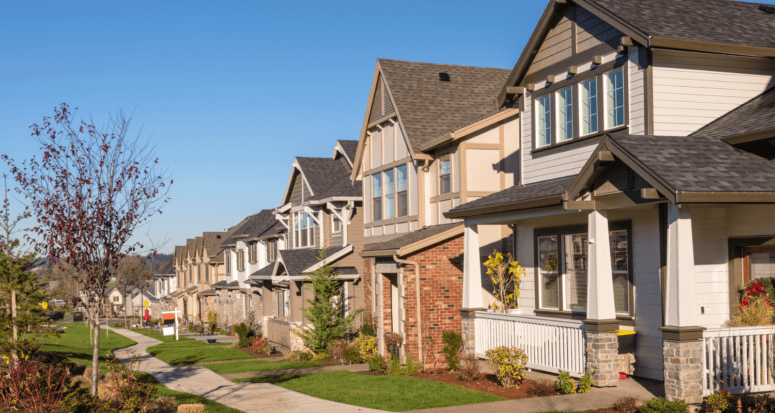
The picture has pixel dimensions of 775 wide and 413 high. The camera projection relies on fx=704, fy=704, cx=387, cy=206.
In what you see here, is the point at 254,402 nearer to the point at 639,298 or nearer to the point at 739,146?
the point at 639,298

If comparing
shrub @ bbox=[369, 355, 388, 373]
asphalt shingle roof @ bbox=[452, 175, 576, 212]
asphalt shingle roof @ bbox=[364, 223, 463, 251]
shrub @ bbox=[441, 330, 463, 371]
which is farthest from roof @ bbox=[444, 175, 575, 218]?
shrub @ bbox=[369, 355, 388, 373]

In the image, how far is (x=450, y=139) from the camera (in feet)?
66.1

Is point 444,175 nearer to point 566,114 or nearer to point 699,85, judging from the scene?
point 566,114

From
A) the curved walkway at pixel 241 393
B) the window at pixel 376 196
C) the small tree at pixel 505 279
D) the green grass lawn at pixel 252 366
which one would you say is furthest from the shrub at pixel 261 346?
the small tree at pixel 505 279

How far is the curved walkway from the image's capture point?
13.9m

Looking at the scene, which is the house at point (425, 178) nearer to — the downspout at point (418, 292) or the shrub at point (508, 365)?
the downspout at point (418, 292)

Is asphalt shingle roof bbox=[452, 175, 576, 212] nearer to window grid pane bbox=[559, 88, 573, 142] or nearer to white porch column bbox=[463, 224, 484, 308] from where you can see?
white porch column bbox=[463, 224, 484, 308]

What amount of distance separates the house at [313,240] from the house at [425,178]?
136cm

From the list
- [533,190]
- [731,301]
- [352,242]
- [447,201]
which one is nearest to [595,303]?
[731,301]

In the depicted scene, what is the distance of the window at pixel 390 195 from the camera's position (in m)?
25.4

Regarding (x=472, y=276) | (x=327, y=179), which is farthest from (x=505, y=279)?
(x=327, y=179)

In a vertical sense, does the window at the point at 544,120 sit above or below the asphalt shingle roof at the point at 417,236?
above

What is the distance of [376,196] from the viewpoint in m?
26.9

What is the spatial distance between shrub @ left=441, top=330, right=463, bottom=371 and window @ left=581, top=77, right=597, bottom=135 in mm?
6119
